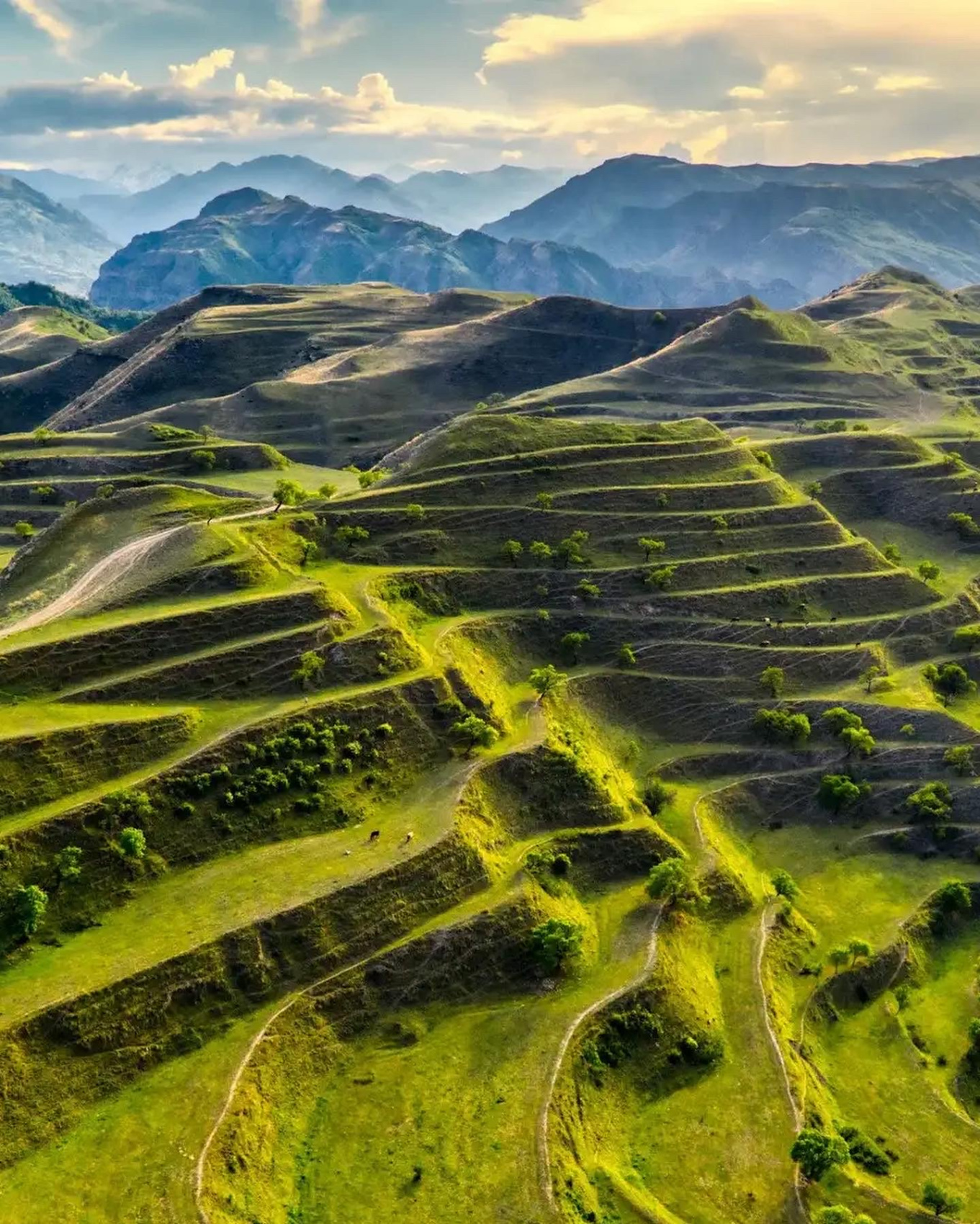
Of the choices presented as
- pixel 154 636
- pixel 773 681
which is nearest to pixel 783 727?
pixel 773 681

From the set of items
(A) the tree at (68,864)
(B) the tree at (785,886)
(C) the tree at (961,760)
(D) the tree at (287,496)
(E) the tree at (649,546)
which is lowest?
(B) the tree at (785,886)

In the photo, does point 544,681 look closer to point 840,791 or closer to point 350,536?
point 350,536

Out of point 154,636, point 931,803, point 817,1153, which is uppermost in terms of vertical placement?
point 154,636

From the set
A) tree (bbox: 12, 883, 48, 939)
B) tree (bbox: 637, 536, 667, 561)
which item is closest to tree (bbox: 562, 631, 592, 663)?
tree (bbox: 637, 536, 667, 561)

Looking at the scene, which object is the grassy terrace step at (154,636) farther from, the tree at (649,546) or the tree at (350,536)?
the tree at (649,546)

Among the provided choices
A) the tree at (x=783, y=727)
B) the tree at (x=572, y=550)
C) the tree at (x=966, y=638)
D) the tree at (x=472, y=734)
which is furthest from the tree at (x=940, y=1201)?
the tree at (x=966, y=638)

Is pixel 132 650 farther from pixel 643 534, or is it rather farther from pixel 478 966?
pixel 643 534
